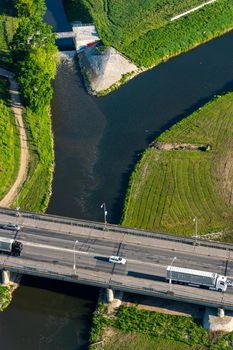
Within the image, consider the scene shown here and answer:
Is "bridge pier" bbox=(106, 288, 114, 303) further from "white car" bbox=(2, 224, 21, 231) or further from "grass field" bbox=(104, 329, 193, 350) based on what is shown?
"white car" bbox=(2, 224, 21, 231)

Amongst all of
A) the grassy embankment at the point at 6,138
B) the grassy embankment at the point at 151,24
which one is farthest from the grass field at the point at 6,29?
the grassy embankment at the point at 151,24

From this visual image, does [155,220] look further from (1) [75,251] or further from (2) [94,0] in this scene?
(2) [94,0]

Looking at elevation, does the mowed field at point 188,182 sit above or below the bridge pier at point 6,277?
above

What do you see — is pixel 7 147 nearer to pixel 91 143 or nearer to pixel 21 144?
pixel 21 144

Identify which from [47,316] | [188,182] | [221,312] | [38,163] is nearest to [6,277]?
[47,316]

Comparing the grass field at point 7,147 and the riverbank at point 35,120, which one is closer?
the riverbank at point 35,120

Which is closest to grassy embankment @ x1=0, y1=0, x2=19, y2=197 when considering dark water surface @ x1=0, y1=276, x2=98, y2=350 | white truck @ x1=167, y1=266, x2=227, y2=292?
dark water surface @ x1=0, y1=276, x2=98, y2=350

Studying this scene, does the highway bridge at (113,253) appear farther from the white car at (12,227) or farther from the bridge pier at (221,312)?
the bridge pier at (221,312)
